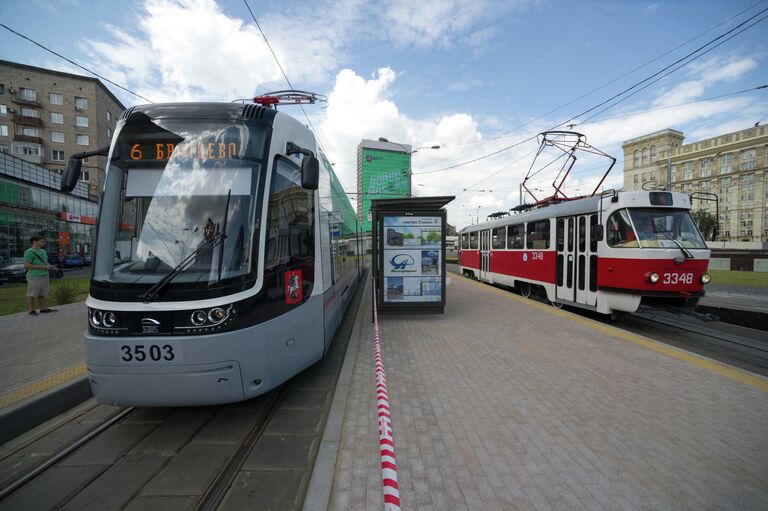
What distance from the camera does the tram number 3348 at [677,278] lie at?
685cm

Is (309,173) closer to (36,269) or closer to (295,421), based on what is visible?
(295,421)

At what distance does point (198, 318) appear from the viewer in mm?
3129

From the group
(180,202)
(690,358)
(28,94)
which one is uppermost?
(28,94)

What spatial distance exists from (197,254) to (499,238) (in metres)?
12.1

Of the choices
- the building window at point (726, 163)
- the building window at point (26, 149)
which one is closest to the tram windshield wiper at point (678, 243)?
the building window at point (26, 149)

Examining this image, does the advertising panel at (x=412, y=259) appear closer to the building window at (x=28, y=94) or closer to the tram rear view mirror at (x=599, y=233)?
the tram rear view mirror at (x=599, y=233)

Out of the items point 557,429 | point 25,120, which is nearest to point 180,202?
point 557,429

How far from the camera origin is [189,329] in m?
3.10

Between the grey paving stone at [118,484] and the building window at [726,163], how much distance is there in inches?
3502

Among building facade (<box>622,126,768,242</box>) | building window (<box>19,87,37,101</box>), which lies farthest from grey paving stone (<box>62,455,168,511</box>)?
building facade (<box>622,126,768,242</box>)

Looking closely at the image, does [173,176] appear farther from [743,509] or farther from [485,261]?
[485,261]

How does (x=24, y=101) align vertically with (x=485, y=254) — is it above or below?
above

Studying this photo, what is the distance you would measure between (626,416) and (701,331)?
6145mm

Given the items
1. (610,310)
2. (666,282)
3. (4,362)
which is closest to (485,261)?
(610,310)
